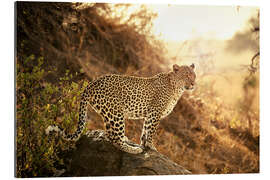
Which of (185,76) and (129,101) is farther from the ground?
(185,76)

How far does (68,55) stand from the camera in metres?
6.09

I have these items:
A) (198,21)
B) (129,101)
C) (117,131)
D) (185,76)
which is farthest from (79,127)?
(198,21)

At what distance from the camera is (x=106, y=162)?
524 centimetres

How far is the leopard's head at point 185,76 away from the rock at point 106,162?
1.25m

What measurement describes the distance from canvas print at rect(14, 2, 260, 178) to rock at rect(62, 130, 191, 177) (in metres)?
0.01

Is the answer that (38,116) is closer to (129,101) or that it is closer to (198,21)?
(129,101)

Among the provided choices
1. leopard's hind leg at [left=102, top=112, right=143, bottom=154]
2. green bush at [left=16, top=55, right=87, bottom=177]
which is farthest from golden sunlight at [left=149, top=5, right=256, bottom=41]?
leopard's hind leg at [left=102, top=112, right=143, bottom=154]

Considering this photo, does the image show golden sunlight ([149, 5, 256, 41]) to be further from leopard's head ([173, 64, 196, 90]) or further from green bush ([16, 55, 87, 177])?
green bush ([16, 55, 87, 177])

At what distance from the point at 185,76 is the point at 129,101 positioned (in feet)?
3.37

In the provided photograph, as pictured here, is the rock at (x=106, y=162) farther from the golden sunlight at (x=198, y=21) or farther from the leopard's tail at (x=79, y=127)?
the golden sunlight at (x=198, y=21)

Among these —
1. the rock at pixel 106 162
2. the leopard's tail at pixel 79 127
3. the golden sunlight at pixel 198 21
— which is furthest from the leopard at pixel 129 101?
the golden sunlight at pixel 198 21
